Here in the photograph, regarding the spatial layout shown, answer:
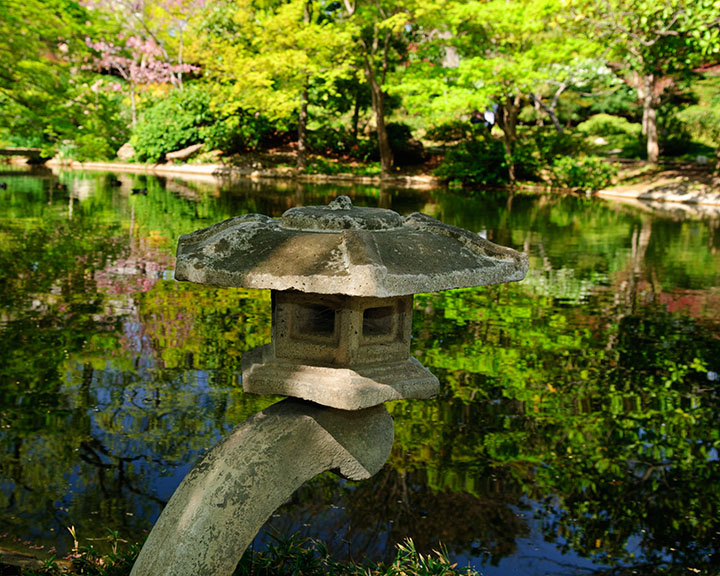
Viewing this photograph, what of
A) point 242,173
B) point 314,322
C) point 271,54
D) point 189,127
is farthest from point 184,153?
point 314,322

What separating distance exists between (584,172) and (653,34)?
5121mm

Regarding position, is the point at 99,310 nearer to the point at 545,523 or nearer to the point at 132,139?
the point at 545,523

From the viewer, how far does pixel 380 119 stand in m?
26.6

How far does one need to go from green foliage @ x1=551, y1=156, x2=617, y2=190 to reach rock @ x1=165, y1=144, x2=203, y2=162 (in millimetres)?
16189

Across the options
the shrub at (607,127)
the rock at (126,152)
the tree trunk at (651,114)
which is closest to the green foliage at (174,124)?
the rock at (126,152)

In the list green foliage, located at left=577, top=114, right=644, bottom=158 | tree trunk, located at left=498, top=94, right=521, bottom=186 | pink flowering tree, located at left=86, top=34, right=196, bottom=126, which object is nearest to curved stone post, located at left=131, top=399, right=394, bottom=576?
tree trunk, located at left=498, top=94, right=521, bottom=186

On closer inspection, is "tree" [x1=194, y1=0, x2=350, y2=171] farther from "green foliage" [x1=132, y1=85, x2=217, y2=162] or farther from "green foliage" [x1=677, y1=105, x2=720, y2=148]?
"green foliage" [x1=677, y1=105, x2=720, y2=148]

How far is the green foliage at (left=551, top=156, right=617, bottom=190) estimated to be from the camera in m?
24.4

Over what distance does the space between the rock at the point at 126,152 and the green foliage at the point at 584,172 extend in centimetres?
1964

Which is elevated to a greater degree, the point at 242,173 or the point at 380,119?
the point at 380,119

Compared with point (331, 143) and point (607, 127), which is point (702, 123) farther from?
point (331, 143)

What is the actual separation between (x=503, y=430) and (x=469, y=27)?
→ 2077 cm

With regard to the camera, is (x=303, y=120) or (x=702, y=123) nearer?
(x=702, y=123)

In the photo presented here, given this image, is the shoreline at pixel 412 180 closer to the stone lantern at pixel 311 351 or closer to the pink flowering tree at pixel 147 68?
the pink flowering tree at pixel 147 68
